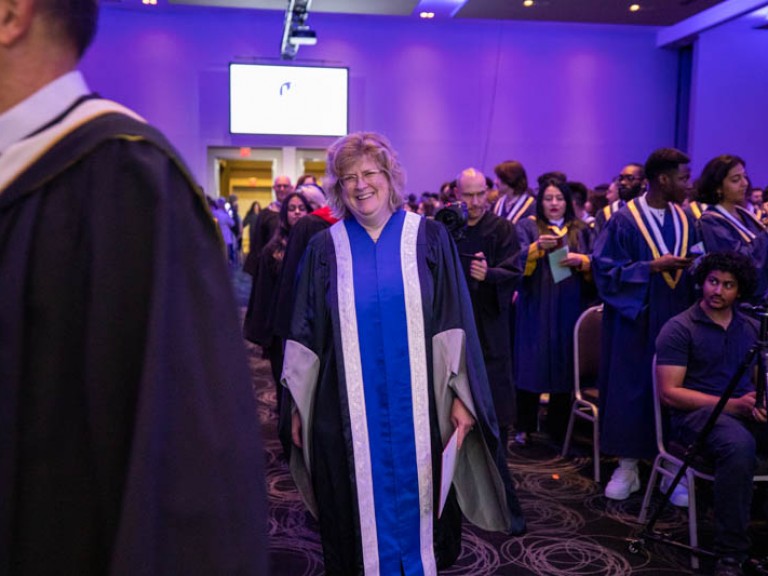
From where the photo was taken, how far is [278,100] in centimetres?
1226

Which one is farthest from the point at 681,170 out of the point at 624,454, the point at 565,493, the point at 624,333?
the point at 565,493

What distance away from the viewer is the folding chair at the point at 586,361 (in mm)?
4539

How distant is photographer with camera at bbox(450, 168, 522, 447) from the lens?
4.20 m

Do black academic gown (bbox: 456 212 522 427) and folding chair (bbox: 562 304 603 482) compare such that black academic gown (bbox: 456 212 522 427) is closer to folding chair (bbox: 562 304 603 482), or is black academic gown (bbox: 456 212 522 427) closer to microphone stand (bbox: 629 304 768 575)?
folding chair (bbox: 562 304 603 482)

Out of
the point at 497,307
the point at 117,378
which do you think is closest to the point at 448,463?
the point at 497,307

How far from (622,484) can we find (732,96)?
10135mm

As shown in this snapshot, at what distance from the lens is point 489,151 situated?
1337 cm

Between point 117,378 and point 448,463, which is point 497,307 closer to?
point 448,463

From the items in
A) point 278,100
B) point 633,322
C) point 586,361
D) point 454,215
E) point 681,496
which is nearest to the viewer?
point 454,215

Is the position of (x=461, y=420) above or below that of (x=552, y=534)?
above

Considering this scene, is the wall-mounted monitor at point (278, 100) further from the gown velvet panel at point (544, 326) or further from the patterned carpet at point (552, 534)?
the patterned carpet at point (552, 534)

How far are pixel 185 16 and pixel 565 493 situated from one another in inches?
425

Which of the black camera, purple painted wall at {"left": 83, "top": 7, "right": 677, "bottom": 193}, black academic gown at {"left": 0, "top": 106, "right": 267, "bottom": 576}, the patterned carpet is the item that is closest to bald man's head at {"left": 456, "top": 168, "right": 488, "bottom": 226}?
the black camera

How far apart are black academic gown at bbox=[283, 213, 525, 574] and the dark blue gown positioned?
5.37 ft
